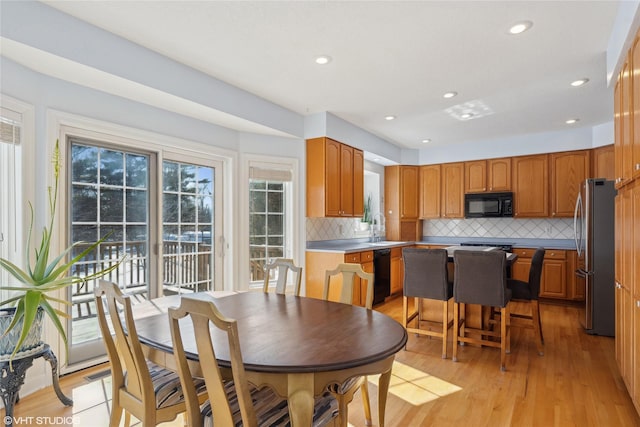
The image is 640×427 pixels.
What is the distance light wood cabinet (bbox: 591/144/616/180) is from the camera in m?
4.90

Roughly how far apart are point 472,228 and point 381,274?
2.27 metres

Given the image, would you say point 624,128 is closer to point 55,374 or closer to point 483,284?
point 483,284

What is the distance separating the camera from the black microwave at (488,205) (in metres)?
5.72

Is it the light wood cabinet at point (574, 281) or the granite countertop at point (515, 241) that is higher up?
the granite countertop at point (515, 241)

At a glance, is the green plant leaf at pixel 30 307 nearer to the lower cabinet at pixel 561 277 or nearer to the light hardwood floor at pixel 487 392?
the light hardwood floor at pixel 487 392

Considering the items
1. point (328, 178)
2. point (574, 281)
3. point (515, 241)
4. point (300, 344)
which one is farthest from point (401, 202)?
point (300, 344)

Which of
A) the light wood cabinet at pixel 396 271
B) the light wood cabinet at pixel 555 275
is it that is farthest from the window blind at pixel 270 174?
the light wood cabinet at pixel 555 275

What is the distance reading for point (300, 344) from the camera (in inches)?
60.2

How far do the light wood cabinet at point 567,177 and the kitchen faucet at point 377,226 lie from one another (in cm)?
270

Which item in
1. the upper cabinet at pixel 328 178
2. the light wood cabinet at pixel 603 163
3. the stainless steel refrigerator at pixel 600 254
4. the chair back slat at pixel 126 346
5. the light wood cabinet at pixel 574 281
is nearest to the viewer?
the chair back slat at pixel 126 346

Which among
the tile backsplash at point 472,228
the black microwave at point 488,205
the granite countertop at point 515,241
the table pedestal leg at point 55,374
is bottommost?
the table pedestal leg at point 55,374

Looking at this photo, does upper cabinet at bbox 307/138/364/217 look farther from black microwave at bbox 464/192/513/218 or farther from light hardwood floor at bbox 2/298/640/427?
black microwave at bbox 464/192/513/218

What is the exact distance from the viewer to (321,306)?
2213mm

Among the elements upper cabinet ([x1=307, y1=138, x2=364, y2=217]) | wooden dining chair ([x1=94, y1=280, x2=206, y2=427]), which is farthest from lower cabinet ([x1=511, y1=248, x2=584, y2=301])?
wooden dining chair ([x1=94, y1=280, x2=206, y2=427])
